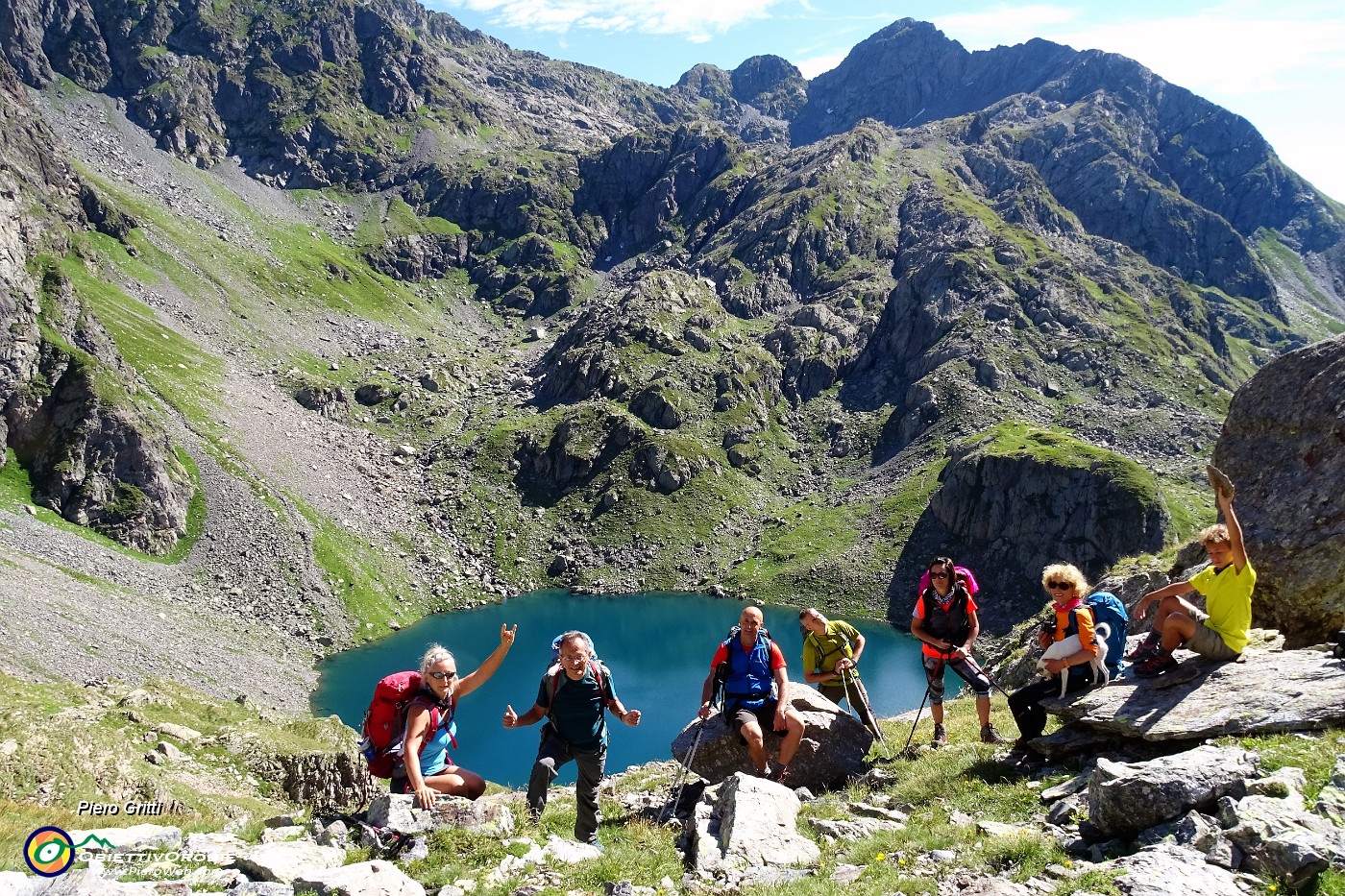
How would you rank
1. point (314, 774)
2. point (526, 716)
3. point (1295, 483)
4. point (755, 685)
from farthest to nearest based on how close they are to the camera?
point (314, 774) → point (1295, 483) → point (755, 685) → point (526, 716)

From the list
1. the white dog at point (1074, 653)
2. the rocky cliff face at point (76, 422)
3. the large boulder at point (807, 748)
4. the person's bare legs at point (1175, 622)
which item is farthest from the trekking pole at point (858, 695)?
the rocky cliff face at point (76, 422)

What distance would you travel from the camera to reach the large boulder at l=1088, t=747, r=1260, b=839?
900cm

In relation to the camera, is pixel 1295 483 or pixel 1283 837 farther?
pixel 1295 483

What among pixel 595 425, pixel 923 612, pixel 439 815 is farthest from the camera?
pixel 595 425

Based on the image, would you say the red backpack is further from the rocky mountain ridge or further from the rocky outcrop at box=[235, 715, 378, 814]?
the rocky mountain ridge

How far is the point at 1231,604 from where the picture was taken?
11.9 m

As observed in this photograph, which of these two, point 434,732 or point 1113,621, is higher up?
point 1113,621

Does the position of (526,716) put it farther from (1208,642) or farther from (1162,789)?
(1208,642)

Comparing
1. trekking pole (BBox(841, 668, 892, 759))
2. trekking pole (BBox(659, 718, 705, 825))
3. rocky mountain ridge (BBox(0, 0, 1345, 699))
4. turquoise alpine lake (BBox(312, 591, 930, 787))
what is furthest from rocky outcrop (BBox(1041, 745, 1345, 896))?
rocky mountain ridge (BBox(0, 0, 1345, 699))

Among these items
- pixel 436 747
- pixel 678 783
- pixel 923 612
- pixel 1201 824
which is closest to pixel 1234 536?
pixel 1201 824

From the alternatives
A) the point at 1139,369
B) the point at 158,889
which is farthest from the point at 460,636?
the point at 1139,369

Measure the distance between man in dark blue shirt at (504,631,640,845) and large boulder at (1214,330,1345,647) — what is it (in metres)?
13.4

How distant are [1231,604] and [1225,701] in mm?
1615

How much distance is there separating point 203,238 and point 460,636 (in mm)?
137828
